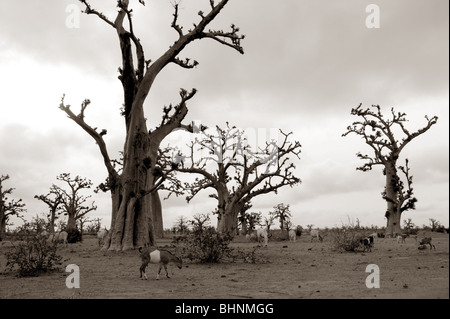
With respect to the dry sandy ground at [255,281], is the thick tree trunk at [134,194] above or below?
above

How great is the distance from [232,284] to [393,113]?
24920mm

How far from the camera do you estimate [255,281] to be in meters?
9.47

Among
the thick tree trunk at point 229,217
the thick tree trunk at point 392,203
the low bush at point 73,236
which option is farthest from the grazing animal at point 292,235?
the low bush at point 73,236

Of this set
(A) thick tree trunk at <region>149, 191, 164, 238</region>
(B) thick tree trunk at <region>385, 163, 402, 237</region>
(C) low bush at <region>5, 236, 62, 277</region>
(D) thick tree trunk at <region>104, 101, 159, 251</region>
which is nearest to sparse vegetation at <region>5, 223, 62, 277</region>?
(C) low bush at <region>5, 236, 62, 277</region>

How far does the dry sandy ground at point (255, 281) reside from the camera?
7.48 metres

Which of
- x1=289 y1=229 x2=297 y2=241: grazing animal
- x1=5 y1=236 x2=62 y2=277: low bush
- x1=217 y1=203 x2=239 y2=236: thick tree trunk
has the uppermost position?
x1=217 y1=203 x2=239 y2=236: thick tree trunk

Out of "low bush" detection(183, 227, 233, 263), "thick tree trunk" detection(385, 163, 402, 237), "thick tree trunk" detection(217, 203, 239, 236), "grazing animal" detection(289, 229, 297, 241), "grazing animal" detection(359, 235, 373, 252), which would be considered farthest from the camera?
"thick tree trunk" detection(385, 163, 402, 237)

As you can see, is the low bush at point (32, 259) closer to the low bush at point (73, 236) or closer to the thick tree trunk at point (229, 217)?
the thick tree trunk at point (229, 217)

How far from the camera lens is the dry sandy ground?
7.48 m

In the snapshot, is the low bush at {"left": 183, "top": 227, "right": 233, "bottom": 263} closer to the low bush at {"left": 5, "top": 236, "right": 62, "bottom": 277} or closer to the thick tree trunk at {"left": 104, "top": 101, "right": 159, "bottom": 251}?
the low bush at {"left": 5, "top": 236, "right": 62, "bottom": 277}
